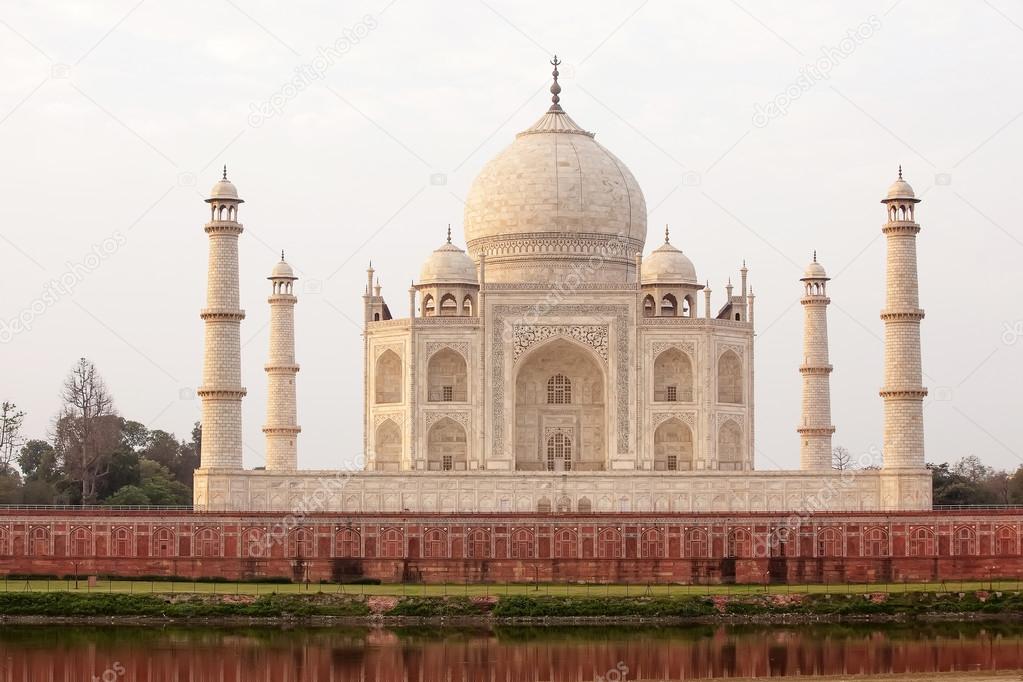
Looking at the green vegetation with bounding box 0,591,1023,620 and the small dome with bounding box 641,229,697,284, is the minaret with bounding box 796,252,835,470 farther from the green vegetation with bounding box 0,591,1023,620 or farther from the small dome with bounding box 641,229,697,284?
the green vegetation with bounding box 0,591,1023,620

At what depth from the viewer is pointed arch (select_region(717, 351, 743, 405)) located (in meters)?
42.6

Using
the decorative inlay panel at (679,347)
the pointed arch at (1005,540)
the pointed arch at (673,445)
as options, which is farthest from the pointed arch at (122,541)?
the pointed arch at (1005,540)

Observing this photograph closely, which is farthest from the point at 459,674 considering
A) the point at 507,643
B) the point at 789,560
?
the point at 789,560

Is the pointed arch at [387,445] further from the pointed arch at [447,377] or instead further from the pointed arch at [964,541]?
the pointed arch at [964,541]

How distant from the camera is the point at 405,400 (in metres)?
41.8

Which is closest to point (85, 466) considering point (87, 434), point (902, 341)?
point (87, 434)

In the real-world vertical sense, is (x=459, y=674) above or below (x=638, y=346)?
below

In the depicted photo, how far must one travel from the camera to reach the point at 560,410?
42781 mm

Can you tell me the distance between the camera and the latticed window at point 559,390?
141 ft

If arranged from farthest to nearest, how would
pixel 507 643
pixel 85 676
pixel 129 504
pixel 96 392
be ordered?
pixel 96 392
pixel 129 504
pixel 507 643
pixel 85 676

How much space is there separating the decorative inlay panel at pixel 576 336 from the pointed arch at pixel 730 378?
2.61 meters

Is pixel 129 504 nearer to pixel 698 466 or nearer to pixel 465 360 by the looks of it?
pixel 465 360

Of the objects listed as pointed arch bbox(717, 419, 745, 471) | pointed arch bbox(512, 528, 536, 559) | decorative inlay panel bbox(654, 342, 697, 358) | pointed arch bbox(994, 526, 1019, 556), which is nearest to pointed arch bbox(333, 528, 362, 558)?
pointed arch bbox(512, 528, 536, 559)

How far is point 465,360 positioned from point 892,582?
10.7m
